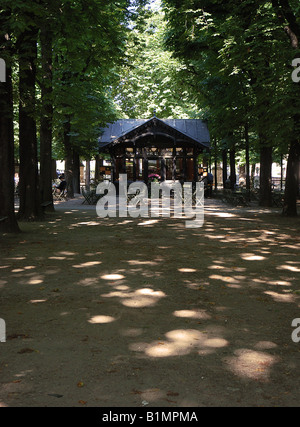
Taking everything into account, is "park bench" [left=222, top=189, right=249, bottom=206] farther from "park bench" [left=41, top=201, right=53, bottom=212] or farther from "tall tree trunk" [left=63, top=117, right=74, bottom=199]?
"tall tree trunk" [left=63, top=117, right=74, bottom=199]

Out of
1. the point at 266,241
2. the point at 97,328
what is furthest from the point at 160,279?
the point at 266,241

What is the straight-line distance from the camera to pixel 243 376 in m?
4.14

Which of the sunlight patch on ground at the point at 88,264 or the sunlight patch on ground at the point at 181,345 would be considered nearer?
the sunlight patch on ground at the point at 181,345

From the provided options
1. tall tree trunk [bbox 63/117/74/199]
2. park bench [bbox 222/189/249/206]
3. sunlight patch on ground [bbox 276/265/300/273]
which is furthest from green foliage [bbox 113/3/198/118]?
sunlight patch on ground [bbox 276/265/300/273]

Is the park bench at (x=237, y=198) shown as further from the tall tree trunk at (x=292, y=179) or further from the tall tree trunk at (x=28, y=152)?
the tall tree trunk at (x=28, y=152)

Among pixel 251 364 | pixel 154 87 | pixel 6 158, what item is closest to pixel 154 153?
pixel 154 87

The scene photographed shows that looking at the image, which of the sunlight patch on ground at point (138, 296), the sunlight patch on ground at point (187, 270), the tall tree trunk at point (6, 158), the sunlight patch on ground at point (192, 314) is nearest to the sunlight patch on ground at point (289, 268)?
the sunlight patch on ground at point (187, 270)

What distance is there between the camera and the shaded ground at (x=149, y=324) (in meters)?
3.88

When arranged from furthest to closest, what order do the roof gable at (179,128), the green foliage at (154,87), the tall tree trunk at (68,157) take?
the green foliage at (154,87), the roof gable at (179,128), the tall tree trunk at (68,157)

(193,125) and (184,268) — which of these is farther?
(193,125)

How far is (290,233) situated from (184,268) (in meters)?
6.29

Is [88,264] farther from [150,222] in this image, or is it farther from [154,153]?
[154,153]

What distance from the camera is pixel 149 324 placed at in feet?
18.4
